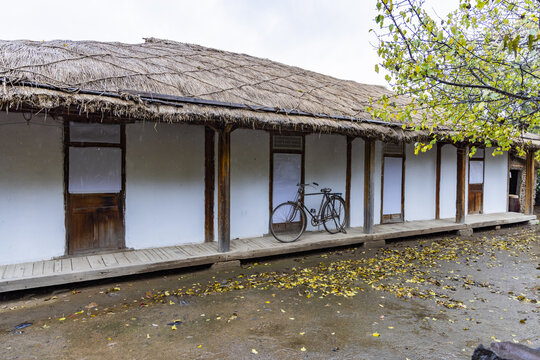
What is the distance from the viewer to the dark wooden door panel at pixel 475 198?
366 inches

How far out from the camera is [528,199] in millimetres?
9828

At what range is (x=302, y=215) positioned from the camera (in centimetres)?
642

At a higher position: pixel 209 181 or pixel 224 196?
pixel 209 181

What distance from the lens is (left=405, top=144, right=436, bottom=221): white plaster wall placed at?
8062mm

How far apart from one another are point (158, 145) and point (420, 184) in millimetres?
6427

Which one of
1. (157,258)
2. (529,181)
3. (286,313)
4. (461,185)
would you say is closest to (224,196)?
(157,258)

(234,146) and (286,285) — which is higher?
(234,146)

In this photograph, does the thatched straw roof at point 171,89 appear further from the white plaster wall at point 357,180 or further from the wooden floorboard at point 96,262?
the wooden floorboard at point 96,262

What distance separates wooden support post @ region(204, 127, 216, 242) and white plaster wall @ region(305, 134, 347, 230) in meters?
2.03

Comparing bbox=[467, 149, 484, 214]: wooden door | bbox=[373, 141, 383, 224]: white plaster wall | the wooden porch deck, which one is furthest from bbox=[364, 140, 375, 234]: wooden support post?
bbox=[467, 149, 484, 214]: wooden door

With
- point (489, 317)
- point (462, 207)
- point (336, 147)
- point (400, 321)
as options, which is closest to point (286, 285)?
point (400, 321)

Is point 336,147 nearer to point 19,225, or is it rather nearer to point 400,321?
point 400,321

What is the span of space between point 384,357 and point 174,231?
12.6ft

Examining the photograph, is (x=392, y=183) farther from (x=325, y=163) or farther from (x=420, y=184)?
(x=325, y=163)
